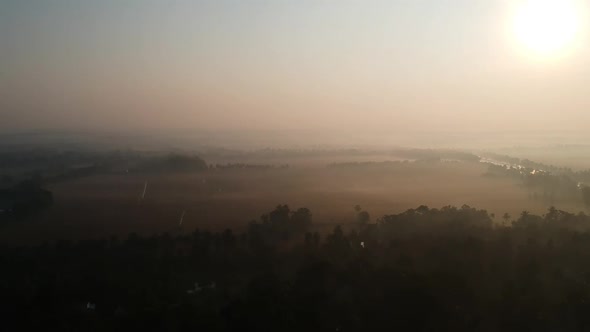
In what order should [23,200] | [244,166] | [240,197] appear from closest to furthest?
[23,200]
[240,197]
[244,166]

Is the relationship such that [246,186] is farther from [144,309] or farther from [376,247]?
[144,309]

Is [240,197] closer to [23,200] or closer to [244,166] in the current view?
[23,200]

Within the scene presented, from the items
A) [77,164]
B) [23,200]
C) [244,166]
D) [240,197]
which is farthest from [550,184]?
[77,164]

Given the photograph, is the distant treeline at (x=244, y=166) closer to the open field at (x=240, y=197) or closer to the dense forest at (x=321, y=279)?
the open field at (x=240, y=197)

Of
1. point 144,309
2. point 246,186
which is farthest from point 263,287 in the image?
point 246,186

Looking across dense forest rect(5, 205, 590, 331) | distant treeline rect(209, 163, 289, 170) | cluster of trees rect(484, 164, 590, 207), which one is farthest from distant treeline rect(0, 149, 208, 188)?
cluster of trees rect(484, 164, 590, 207)

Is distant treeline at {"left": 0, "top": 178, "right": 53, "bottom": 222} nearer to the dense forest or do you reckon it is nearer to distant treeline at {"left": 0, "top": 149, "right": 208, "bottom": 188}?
distant treeline at {"left": 0, "top": 149, "right": 208, "bottom": 188}

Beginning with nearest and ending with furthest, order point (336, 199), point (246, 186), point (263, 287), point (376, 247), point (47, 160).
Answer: point (263, 287)
point (376, 247)
point (336, 199)
point (246, 186)
point (47, 160)
